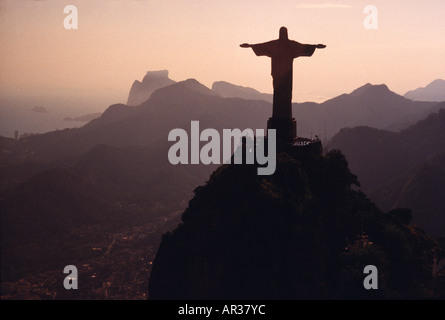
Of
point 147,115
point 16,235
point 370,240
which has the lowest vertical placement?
point 16,235

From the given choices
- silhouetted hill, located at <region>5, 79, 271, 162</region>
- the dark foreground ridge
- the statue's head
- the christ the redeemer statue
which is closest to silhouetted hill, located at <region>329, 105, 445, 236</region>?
the dark foreground ridge

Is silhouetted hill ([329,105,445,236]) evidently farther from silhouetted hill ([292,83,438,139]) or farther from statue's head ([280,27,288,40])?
silhouetted hill ([292,83,438,139])

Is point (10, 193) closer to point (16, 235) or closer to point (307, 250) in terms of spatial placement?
point (16, 235)

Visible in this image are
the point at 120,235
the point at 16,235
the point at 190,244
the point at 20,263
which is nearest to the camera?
the point at 190,244

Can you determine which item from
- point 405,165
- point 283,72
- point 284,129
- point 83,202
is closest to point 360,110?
point 405,165

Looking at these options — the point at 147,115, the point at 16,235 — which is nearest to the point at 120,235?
the point at 16,235

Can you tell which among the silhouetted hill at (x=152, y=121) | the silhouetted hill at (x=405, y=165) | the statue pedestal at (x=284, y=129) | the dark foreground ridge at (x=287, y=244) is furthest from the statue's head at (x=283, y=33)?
the silhouetted hill at (x=152, y=121)
